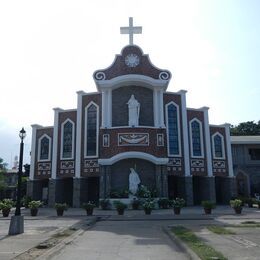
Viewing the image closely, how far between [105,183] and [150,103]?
27.7ft

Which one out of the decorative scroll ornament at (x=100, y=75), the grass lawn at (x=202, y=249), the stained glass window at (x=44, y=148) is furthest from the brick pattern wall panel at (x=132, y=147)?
the grass lawn at (x=202, y=249)

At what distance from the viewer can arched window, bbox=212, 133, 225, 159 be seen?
3528 cm

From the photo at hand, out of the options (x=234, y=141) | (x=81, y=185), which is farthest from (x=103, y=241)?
(x=234, y=141)

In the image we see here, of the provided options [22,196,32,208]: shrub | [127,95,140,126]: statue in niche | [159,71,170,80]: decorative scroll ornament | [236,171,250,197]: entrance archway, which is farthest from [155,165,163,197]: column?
[236,171,250,197]: entrance archway

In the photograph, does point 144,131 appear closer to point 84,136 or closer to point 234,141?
point 84,136

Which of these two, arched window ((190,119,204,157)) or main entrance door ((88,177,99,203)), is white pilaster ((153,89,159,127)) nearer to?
arched window ((190,119,204,157))

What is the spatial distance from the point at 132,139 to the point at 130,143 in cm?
38

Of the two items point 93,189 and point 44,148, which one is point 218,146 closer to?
point 93,189

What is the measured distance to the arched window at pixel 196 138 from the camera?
3397 centimetres

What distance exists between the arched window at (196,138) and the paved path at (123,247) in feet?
69.1

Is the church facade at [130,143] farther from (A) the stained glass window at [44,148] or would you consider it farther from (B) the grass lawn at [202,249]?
(B) the grass lawn at [202,249]

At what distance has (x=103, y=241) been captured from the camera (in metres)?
11.4

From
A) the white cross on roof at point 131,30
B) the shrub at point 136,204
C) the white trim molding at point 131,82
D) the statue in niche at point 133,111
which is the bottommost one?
the shrub at point 136,204

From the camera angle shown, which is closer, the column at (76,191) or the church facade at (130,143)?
the church facade at (130,143)
